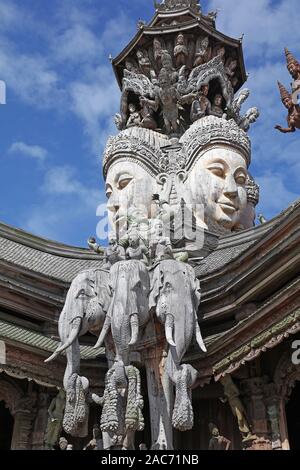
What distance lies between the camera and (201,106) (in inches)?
819

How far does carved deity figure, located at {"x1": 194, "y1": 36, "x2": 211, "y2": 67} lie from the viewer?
2191 cm

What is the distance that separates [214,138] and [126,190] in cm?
309

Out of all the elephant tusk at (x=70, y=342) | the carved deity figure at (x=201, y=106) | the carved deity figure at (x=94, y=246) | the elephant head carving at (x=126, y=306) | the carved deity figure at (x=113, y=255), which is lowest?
the elephant tusk at (x=70, y=342)

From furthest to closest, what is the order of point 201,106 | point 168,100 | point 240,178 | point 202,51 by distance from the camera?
point 202,51 → point 201,106 → point 168,100 → point 240,178

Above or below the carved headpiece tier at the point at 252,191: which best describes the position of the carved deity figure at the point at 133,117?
above

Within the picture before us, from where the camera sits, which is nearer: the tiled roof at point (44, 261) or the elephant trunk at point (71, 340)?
the elephant trunk at point (71, 340)

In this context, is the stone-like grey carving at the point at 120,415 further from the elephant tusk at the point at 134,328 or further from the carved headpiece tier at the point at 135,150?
the carved headpiece tier at the point at 135,150

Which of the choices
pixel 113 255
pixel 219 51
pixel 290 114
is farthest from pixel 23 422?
pixel 219 51

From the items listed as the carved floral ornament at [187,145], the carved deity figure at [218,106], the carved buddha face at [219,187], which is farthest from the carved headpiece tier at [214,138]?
the carved deity figure at [218,106]

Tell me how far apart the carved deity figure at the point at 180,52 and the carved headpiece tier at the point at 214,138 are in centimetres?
353

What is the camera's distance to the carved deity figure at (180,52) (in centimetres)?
2182

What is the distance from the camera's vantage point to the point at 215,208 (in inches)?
707

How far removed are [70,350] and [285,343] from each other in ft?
12.4

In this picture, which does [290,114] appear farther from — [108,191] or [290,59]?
[108,191]
